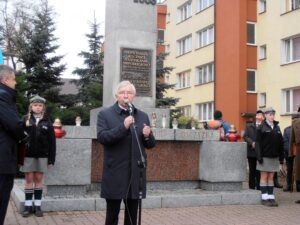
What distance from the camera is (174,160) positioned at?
9.89 m

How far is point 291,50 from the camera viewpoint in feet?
86.5

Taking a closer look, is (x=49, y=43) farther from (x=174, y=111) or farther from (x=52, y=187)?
(x=52, y=187)

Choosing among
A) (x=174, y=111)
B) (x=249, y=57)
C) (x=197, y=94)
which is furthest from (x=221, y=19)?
(x=174, y=111)

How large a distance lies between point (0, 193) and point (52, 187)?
315 centimetres

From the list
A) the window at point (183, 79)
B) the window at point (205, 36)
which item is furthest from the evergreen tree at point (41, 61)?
the window at point (183, 79)

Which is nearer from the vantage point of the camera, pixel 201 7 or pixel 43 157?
pixel 43 157

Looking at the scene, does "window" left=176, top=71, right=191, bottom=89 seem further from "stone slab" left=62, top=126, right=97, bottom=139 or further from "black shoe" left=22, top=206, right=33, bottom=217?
"black shoe" left=22, top=206, right=33, bottom=217

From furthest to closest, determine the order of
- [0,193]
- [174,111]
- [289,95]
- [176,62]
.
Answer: [176,62] → [289,95] → [174,111] → [0,193]

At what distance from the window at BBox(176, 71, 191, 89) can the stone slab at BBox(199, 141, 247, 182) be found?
27481 millimetres

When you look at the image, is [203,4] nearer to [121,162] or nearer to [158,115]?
[158,115]

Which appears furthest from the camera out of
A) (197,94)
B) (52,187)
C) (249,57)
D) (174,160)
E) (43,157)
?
(197,94)

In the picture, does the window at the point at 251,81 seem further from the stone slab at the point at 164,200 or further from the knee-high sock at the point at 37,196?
the knee-high sock at the point at 37,196

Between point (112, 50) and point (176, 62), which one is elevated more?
point (176, 62)

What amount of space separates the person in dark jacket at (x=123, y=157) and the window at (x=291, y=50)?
73.2 feet
